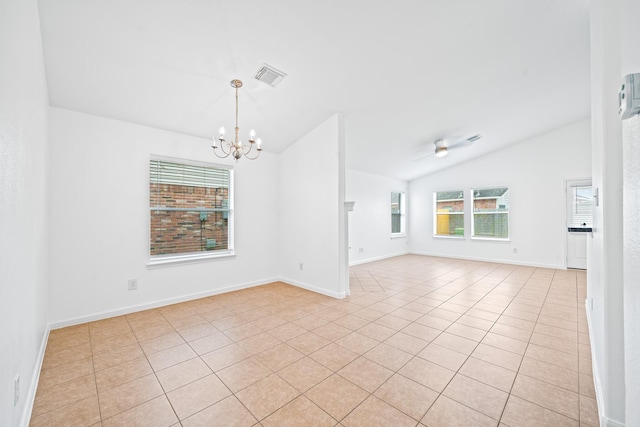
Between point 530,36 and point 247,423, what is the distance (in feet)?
14.2

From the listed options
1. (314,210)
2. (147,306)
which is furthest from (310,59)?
(147,306)

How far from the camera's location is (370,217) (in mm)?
7059

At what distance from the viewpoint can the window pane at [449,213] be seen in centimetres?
748

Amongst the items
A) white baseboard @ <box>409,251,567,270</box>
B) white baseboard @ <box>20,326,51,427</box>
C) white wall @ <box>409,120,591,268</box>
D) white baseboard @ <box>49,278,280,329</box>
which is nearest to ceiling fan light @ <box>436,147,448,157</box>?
white wall @ <box>409,120,591,268</box>

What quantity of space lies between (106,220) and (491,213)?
319 inches

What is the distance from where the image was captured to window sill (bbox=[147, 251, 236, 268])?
3617 millimetres

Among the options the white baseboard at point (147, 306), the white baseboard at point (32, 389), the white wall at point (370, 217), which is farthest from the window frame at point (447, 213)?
the white baseboard at point (32, 389)

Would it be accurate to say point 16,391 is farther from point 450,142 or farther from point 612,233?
point 450,142

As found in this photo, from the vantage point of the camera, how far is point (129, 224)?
342 cm

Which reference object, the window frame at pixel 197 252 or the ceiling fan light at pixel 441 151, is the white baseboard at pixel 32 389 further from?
the ceiling fan light at pixel 441 151

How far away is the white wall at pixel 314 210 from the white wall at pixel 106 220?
1.35m

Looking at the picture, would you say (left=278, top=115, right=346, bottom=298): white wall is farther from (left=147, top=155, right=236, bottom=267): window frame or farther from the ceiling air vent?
the ceiling air vent

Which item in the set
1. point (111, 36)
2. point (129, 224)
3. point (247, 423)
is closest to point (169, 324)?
point (129, 224)

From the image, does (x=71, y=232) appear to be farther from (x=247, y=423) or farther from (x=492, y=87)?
(x=492, y=87)
